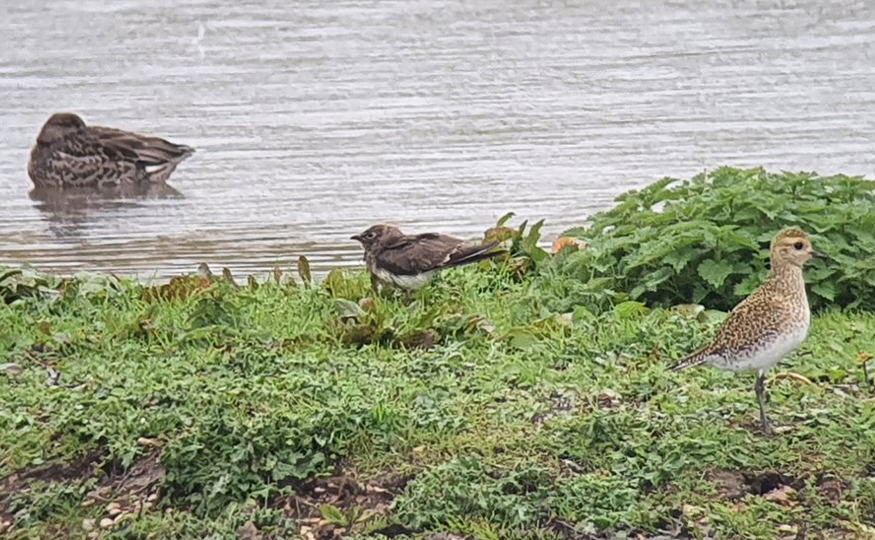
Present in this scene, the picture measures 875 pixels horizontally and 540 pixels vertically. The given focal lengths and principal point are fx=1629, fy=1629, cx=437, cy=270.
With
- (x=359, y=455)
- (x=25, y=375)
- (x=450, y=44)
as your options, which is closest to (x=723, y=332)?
(x=359, y=455)

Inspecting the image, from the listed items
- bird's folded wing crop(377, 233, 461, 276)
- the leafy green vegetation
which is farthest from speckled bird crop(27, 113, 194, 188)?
the leafy green vegetation

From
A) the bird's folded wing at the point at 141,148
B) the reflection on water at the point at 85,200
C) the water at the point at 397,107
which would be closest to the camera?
the water at the point at 397,107

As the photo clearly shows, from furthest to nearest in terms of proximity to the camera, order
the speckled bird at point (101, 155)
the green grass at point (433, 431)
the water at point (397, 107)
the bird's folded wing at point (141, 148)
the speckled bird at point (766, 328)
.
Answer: the bird's folded wing at point (141, 148) → the speckled bird at point (101, 155) → the water at point (397, 107) → the speckled bird at point (766, 328) → the green grass at point (433, 431)

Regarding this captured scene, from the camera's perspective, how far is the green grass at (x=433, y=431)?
19.6 feet

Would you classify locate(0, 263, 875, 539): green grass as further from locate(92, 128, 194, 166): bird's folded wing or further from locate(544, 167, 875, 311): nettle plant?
locate(92, 128, 194, 166): bird's folded wing

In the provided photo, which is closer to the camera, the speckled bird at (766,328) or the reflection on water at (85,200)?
the speckled bird at (766,328)

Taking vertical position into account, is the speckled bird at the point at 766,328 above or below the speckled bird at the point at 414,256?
above

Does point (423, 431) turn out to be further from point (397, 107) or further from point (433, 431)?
point (397, 107)

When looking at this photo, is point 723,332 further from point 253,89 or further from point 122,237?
point 253,89

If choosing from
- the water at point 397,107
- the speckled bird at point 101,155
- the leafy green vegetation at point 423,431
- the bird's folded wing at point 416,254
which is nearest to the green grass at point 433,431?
the leafy green vegetation at point 423,431

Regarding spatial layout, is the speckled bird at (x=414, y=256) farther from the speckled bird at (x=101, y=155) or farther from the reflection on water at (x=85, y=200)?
the speckled bird at (x=101, y=155)

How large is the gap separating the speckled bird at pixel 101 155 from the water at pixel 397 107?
204mm

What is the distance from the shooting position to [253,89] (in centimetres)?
1590

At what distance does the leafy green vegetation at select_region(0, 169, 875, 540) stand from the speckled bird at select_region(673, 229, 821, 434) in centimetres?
24
